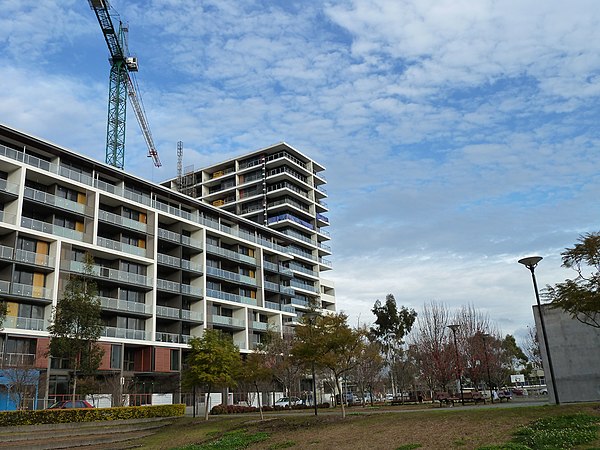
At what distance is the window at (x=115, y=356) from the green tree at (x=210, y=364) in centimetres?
936

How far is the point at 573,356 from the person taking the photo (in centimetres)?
2511

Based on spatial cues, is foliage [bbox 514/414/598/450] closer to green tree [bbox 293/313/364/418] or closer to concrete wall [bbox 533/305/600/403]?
concrete wall [bbox 533/305/600/403]

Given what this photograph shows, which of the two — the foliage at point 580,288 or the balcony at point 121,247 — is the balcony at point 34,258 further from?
the foliage at point 580,288

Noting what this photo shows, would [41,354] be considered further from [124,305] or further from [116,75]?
[116,75]

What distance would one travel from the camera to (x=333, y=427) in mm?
24344

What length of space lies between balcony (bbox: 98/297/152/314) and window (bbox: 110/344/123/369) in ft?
11.5

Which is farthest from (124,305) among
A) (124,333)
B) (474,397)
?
(474,397)

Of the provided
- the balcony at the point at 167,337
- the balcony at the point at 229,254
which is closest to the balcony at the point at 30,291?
the balcony at the point at 167,337

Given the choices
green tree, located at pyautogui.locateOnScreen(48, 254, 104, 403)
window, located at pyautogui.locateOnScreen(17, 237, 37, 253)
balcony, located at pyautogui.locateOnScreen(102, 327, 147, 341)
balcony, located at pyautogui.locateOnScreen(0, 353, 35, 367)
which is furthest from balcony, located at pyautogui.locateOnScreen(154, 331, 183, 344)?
green tree, located at pyautogui.locateOnScreen(48, 254, 104, 403)

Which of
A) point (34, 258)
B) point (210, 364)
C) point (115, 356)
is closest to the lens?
point (210, 364)

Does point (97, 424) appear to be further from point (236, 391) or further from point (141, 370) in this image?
point (236, 391)

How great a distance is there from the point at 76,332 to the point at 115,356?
12307 mm

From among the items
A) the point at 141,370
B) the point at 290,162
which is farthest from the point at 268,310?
the point at 290,162

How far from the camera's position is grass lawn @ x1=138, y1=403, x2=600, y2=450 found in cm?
1680
